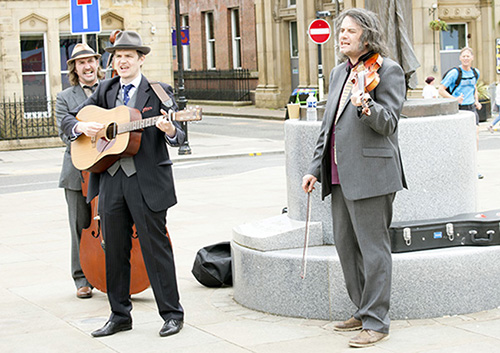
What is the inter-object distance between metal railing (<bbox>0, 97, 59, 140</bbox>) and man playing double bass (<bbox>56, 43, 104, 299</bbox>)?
1661 cm

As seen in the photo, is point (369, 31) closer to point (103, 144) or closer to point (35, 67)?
point (103, 144)

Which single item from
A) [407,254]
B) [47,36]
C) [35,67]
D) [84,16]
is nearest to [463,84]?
[84,16]

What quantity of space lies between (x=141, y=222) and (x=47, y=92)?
64.6 ft

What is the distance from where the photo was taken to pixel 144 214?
6.03 m

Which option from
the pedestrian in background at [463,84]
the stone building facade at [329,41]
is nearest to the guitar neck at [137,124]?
the pedestrian in background at [463,84]

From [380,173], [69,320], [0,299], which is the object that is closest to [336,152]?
[380,173]

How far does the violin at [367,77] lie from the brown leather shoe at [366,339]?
4.62 ft

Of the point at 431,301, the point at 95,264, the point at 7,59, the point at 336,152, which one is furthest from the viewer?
the point at 7,59

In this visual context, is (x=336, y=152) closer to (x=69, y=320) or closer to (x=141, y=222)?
(x=141, y=222)

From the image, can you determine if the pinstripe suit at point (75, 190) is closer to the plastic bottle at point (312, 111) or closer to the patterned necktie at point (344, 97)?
the plastic bottle at point (312, 111)

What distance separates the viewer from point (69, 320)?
21.8ft

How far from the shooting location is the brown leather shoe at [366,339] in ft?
18.2

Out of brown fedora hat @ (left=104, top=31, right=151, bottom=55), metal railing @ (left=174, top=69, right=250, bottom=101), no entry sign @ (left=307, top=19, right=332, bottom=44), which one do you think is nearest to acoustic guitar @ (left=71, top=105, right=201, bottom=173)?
brown fedora hat @ (left=104, top=31, right=151, bottom=55)

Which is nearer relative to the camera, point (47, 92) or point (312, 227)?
point (312, 227)
